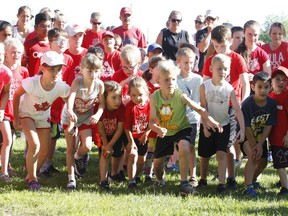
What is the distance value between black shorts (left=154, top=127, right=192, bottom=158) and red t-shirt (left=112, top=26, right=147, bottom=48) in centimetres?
421

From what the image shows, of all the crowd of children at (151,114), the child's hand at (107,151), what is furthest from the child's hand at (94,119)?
the child's hand at (107,151)

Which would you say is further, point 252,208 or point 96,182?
point 96,182

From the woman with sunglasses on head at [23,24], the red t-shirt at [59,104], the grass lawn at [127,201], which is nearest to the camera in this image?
the grass lawn at [127,201]

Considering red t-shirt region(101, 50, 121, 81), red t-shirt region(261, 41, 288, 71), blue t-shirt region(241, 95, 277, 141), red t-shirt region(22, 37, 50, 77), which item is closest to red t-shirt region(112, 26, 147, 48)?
red t-shirt region(101, 50, 121, 81)

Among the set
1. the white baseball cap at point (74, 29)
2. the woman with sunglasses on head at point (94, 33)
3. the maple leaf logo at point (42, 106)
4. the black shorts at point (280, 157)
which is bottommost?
the black shorts at point (280, 157)

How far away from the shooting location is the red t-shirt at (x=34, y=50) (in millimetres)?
8914

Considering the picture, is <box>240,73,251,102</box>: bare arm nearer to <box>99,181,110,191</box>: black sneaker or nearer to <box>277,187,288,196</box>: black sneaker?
<box>277,187,288,196</box>: black sneaker

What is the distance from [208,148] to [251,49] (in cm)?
211

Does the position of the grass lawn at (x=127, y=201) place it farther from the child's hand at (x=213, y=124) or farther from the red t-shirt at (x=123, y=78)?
the red t-shirt at (x=123, y=78)

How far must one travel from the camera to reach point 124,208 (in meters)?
6.07

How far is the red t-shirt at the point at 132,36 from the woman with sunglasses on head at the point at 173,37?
19.4 inches

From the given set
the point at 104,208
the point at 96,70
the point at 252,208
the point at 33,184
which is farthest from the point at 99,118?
the point at 252,208

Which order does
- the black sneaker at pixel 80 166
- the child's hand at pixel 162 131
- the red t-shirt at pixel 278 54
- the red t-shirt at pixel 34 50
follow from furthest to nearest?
the red t-shirt at pixel 278 54 → the red t-shirt at pixel 34 50 → the black sneaker at pixel 80 166 → the child's hand at pixel 162 131

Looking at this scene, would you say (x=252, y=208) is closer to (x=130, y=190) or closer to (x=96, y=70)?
(x=130, y=190)
